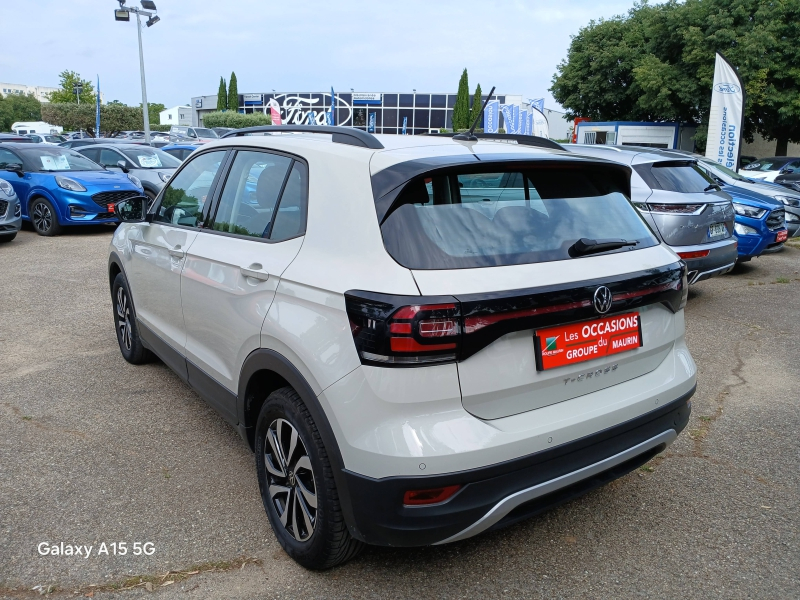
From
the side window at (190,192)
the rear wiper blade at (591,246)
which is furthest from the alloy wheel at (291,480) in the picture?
the side window at (190,192)

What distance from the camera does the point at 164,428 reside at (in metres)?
4.11

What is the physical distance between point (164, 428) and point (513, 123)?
22632mm

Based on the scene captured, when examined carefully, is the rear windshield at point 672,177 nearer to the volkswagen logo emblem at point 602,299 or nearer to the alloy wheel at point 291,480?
the volkswagen logo emblem at point 602,299

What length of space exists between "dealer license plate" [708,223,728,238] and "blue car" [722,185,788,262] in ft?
8.71

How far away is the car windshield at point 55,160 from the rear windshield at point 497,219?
12.2m

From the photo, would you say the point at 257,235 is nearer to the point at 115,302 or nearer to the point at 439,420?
the point at 439,420

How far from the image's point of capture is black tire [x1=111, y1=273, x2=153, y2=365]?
193 inches

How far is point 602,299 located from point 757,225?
27.2 feet

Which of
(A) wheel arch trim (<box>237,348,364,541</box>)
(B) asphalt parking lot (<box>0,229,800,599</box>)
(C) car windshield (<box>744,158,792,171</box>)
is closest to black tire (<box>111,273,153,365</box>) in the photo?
(B) asphalt parking lot (<box>0,229,800,599</box>)

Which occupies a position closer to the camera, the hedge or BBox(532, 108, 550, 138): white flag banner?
BBox(532, 108, 550, 138): white flag banner

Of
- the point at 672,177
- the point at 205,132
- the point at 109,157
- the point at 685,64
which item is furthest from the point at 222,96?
the point at 672,177

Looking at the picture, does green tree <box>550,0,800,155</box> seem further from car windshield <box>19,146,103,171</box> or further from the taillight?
the taillight

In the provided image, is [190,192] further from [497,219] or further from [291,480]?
[497,219]

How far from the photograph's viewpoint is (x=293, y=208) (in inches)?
113
